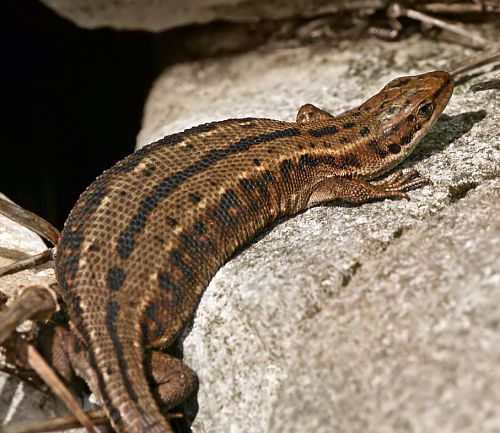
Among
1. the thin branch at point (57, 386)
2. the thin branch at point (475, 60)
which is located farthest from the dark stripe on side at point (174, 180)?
the thin branch at point (475, 60)

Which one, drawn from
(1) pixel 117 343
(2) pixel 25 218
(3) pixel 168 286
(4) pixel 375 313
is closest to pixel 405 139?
(4) pixel 375 313

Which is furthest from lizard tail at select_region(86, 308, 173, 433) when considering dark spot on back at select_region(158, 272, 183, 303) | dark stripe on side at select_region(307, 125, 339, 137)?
dark stripe on side at select_region(307, 125, 339, 137)

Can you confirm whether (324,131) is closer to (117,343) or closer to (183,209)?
(183,209)

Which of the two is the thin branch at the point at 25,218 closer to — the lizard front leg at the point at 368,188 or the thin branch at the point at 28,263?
the thin branch at the point at 28,263

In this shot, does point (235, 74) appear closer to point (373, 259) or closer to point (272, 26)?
point (272, 26)

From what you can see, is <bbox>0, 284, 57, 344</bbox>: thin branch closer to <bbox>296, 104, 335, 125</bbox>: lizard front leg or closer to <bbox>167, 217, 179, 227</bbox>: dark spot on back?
<bbox>167, 217, 179, 227</bbox>: dark spot on back


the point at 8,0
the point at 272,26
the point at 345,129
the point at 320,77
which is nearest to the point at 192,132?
the point at 345,129
